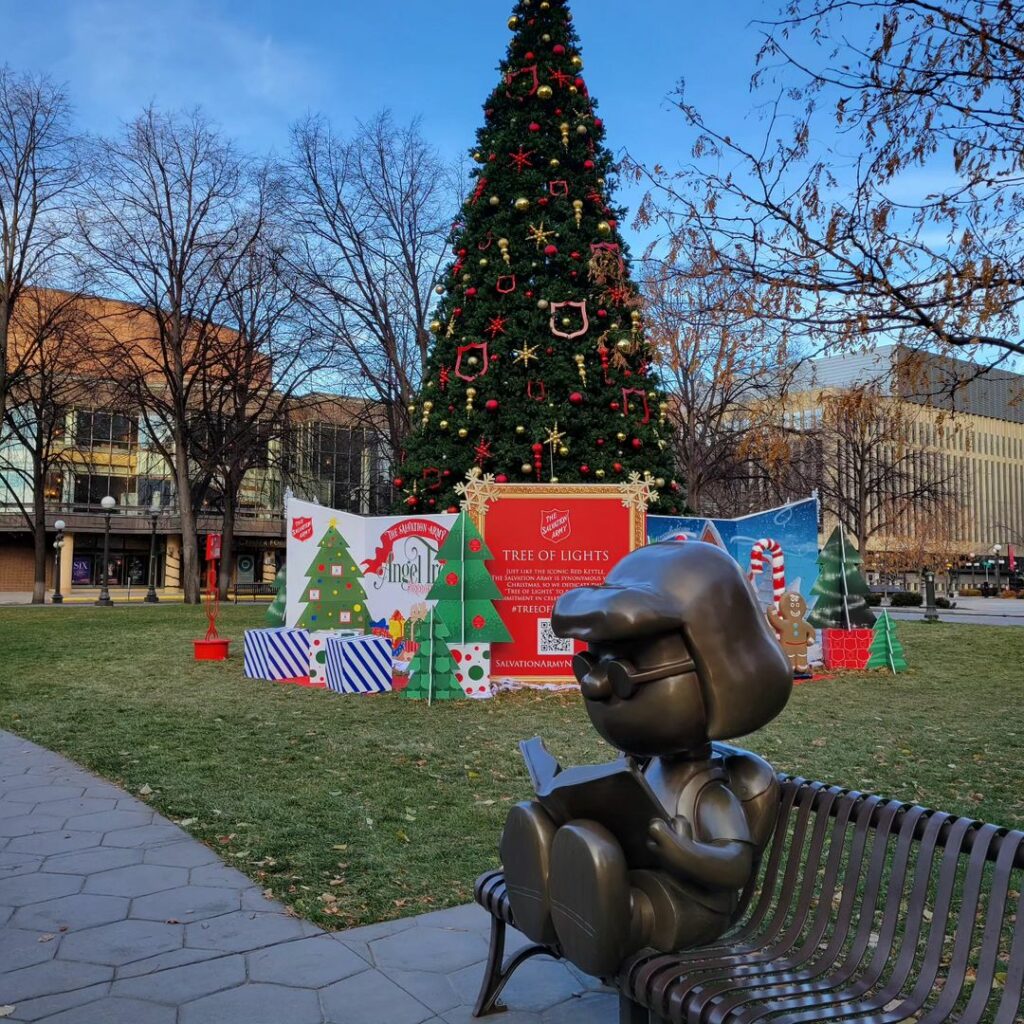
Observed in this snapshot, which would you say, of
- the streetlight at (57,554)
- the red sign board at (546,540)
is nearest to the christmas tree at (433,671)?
the red sign board at (546,540)

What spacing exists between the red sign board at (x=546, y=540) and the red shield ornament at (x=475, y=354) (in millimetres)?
2524

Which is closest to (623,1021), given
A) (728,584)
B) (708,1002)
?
(708,1002)

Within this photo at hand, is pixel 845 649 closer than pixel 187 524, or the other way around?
pixel 845 649

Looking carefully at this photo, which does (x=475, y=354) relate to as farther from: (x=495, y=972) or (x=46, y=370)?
(x=46, y=370)

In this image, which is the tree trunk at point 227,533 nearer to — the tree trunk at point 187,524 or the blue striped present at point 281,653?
the tree trunk at point 187,524

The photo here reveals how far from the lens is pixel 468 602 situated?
36.3ft

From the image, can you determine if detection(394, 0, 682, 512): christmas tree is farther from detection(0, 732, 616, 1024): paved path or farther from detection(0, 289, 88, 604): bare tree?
detection(0, 289, 88, 604): bare tree

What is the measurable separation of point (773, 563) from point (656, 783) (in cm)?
1186

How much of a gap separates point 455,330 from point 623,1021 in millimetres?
12277

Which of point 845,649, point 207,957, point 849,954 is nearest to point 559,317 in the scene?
point 845,649

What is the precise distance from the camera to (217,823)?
552 cm

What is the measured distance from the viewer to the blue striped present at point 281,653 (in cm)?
1244

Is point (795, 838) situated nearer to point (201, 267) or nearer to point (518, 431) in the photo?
point (518, 431)

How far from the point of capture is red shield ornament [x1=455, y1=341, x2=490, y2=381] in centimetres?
1353
